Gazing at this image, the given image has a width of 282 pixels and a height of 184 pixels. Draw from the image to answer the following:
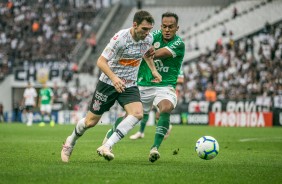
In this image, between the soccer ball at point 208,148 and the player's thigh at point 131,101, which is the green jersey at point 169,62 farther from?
the player's thigh at point 131,101

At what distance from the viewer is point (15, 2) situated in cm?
5484

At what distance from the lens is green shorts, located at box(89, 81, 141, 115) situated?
37.2ft

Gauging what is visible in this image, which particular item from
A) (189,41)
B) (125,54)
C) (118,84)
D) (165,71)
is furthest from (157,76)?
(189,41)

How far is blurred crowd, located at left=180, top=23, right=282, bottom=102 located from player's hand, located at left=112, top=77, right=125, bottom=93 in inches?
962

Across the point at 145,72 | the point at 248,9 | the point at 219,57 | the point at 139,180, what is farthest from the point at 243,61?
the point at 139,180

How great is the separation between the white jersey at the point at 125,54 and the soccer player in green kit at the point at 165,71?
4.71ft

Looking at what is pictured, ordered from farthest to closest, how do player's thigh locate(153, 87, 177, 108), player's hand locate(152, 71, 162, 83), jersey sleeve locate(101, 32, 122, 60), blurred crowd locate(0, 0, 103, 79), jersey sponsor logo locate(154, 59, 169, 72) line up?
blurred crowd locate(0, 0, 103, 79), jersey sponsor logo locate(154, 59, 169, 72), player's thigh locate(153, 87, 177, 108), player's hand locate(152, 71, 162, 83), jersey sleeve locate(101, 32, 122, 60)

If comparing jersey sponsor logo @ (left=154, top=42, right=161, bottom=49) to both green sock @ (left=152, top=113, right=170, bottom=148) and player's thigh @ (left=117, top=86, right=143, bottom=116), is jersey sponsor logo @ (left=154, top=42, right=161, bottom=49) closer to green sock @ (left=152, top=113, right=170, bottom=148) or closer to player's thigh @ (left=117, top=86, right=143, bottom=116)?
green sock @ (left=152, top=113, right=170, bottom=148)

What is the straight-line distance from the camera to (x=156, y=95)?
13367 millimetres

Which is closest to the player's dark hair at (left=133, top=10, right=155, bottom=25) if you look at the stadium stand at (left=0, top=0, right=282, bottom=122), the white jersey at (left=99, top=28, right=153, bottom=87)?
the white jersey at (left=99, top=28, right=153, bottom=87)

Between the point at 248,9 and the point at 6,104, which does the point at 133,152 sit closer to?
the point at 248,9

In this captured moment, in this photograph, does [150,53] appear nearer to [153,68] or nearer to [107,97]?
[153,68]

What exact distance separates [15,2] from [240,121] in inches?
1028

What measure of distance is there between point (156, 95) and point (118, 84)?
2.82 meters
